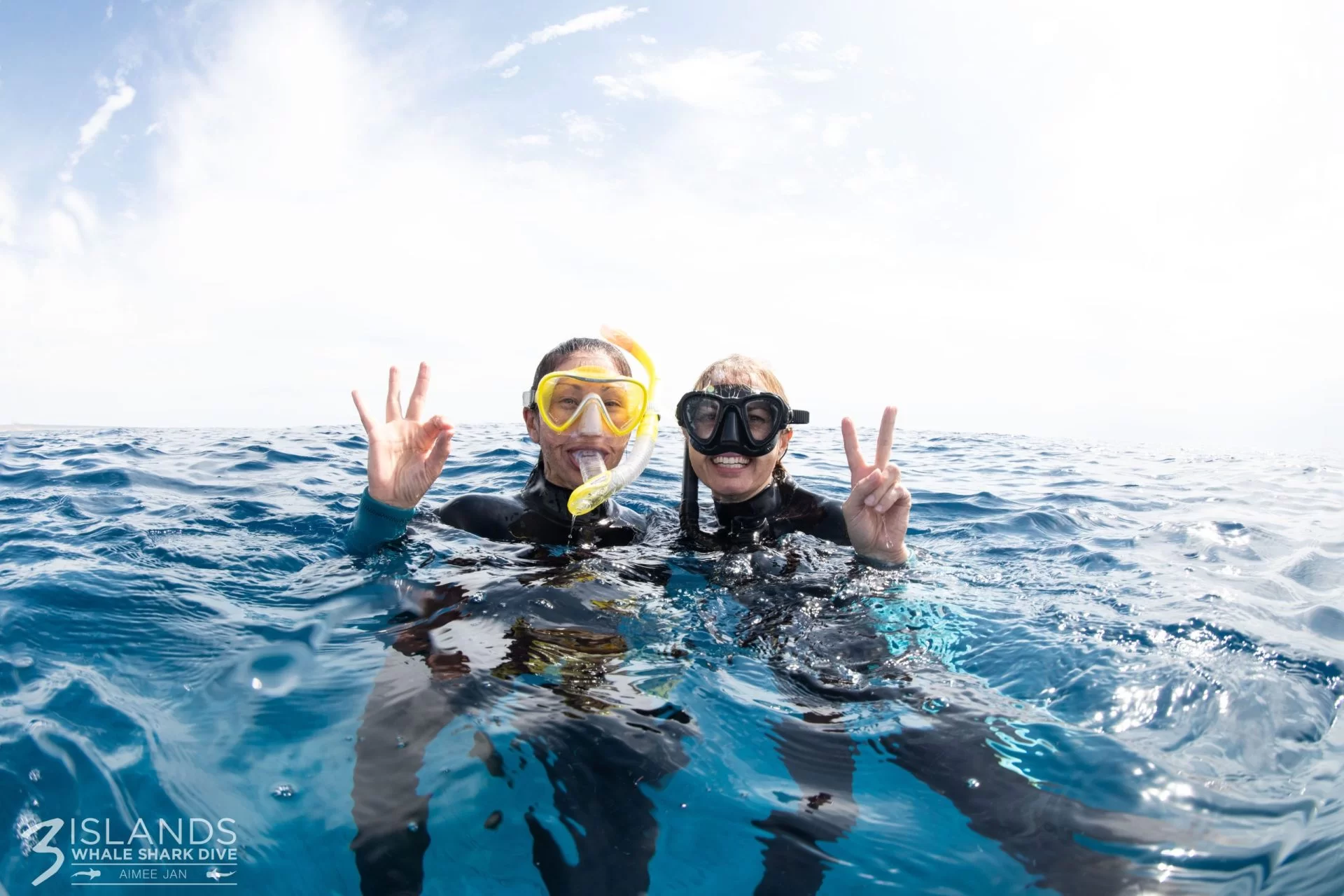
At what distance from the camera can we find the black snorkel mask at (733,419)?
10.3ft

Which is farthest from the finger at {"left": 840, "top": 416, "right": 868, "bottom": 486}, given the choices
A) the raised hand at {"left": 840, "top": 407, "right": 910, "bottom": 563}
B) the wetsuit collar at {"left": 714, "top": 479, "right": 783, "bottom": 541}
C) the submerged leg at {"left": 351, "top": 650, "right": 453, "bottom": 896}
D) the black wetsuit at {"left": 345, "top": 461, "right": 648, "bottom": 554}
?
the submerged leg at {"left": 351, "top": 650, "right": 453, "bottom": 896}

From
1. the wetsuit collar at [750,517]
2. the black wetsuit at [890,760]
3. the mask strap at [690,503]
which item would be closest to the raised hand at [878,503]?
the black wetsuit at [890,760]

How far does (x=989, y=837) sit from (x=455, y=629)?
→ 1713 mm

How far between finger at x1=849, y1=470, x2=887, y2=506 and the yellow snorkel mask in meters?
0.92

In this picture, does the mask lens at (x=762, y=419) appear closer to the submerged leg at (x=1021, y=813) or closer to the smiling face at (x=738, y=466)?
the smiling face at (x=738, y=466)

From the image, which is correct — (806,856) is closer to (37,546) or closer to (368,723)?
(368,723)

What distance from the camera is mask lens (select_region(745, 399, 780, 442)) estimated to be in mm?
3162

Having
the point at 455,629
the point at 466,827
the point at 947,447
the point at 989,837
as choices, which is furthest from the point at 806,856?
the point at 947,447

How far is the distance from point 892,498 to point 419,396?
6.66 feet

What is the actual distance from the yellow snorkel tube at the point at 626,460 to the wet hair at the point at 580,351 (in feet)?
0.17

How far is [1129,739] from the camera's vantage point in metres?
1.92

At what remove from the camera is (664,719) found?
1960mm

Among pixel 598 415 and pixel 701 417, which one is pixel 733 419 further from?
pixel 598 415

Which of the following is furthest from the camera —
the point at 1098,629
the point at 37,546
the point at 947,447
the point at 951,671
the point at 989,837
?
the point at 947,447
